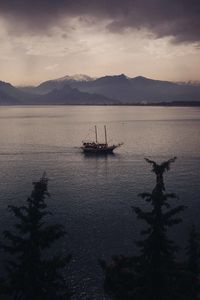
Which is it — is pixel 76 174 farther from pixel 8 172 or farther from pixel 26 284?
pixel 26 284

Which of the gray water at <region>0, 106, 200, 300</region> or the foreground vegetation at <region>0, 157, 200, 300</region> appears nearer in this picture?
the foreground vegetation at <region>0, 157, 200, 300</region>

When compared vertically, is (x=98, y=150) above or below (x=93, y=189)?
above

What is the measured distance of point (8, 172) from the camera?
109m

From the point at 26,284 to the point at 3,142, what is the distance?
173 meters

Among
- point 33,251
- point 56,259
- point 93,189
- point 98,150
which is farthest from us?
point 98,150

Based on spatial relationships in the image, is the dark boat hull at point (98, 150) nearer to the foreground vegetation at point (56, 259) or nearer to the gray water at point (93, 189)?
the gray water at point (93, 189)

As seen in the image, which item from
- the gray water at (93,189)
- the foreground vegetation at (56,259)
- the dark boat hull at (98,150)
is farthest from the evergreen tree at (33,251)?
the dark boat hull at (98,150)

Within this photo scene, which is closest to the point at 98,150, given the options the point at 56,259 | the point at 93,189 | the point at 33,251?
the point at 93,189

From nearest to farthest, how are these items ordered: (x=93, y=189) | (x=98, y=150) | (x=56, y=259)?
(x=56, y=259), (x=93, y=189), (x=98, y=150)

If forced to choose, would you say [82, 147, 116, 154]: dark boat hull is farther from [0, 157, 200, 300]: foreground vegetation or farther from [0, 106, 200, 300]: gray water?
[0, 157, 200, 300]: foreground vegetation

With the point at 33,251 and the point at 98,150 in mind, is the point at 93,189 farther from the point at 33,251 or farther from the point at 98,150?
the point at 33,251

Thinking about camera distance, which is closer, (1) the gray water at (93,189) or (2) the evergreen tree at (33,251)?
(2) the evergreen tree at (33,251)

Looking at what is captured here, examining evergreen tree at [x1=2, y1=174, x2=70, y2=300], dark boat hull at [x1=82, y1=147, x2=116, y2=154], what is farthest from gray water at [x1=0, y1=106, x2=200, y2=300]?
evergreen tree at [x1=2, y1=174, x2=70, y2=300]

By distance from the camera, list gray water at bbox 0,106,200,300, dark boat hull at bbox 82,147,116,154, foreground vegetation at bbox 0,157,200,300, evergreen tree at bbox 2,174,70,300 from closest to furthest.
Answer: evergreen tree at bbox 2,174,70,300 → foreground vegetation at bbox 0,157,200,300 → gray water at bbox 0,106,200,300 → dark boat hull at bbox 82,147,116,154
